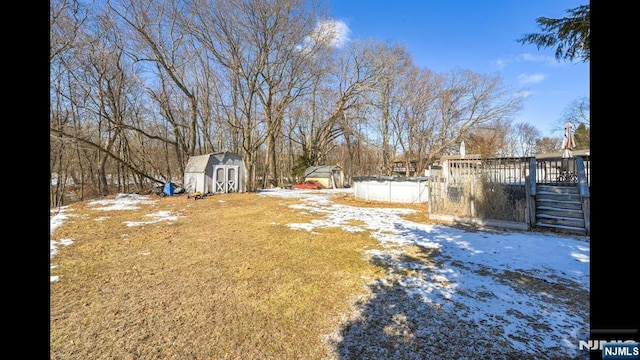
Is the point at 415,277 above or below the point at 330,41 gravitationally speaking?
below

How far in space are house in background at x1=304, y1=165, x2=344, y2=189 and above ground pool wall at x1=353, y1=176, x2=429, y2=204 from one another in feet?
30.8

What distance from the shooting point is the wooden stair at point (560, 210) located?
19.7 ft

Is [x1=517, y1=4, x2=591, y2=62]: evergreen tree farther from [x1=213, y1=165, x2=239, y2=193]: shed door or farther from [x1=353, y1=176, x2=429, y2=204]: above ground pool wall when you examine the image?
[x1=213, y1=165, x2=239, y2=193]: shed door

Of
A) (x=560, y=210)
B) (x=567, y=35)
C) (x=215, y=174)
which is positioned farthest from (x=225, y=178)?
(x=567, y=35)

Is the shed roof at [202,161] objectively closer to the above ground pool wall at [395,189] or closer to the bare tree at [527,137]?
the above ground pool wall at [395,189]

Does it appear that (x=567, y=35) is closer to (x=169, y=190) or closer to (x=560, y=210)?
(x=560, y=210)

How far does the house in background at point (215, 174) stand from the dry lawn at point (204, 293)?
9597 mm

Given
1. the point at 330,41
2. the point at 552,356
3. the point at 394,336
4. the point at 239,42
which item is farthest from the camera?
the point at 330,41

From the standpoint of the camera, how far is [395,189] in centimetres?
1232

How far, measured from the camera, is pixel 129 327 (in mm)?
2633

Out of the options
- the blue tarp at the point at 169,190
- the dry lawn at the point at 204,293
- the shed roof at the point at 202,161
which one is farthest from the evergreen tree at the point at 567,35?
the blue tarp at the point at 169,190

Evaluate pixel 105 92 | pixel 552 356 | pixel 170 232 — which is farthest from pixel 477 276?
pixel 105 92
